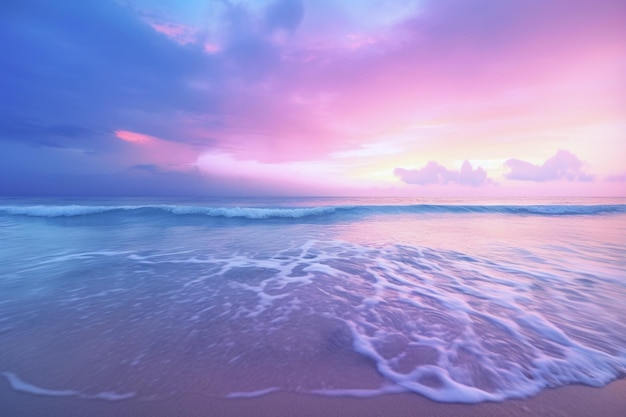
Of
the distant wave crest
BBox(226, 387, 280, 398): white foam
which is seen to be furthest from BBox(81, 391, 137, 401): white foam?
the distant wave crest

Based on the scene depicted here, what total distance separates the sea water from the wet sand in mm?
86

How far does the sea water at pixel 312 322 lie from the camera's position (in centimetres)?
228

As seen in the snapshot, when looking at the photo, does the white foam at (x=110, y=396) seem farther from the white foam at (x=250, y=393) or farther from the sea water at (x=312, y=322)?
the white foam at (x=250, y=393)

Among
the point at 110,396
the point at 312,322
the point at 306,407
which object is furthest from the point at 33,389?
the point at 312,322

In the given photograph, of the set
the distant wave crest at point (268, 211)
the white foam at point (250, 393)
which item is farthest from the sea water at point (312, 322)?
the distant wave crest at point (268, 211)

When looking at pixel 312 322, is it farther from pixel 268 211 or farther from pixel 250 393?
pixel 268 211

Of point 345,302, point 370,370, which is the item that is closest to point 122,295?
point 345,302

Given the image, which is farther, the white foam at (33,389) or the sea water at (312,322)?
the sea water at (312,322)

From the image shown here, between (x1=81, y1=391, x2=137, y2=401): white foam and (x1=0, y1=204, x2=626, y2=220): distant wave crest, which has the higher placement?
(x1=0, y1=204, x2=626, y2=220): distant wave crest

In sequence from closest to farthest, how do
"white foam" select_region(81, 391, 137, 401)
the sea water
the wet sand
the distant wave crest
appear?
the wet sand → "white foam" select_region(81, 391, 137, 401) → the sea water → the distant wave crest

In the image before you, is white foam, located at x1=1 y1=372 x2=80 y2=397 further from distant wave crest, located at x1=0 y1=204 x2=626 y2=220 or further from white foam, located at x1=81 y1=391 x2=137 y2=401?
distant wave crest, located at x1=0 y1=204 x2=626 y2=220

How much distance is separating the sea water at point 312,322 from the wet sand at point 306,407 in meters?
0.09

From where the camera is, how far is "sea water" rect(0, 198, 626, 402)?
89.7 inches

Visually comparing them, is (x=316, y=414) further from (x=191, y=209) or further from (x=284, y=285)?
(x=191, y=209)
